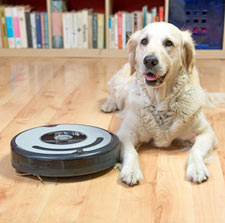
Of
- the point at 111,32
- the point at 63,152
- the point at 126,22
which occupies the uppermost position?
the point at 126,22

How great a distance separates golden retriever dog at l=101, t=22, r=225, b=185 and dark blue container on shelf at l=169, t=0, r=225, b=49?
232 centimetres

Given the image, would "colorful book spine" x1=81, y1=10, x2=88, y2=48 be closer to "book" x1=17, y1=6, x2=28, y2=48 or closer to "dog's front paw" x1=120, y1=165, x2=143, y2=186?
"book" x1=17, y1=6, x2=28, y2=48

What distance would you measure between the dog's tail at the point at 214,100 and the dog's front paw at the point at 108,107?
1.99ft

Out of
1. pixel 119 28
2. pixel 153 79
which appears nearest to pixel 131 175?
pixel 153 79

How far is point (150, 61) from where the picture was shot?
1788 millimetres

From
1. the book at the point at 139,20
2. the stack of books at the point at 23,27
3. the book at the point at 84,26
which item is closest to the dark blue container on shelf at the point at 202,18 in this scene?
the book at the point at 139,20

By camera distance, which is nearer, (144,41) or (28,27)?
(144,41)

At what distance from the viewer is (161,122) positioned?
1951 millimetres

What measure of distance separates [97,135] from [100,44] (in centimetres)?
266

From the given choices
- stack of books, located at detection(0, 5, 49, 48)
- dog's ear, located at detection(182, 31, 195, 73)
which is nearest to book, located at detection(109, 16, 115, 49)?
stack of books, located at detection(0, 5, 49, 48)

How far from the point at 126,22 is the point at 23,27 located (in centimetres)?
110

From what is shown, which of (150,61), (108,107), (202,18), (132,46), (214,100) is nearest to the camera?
(150,61)

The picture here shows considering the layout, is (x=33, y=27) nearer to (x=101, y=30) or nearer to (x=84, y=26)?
(x=84, y=26)

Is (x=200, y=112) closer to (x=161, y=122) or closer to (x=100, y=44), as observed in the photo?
(x=161, y=122)
